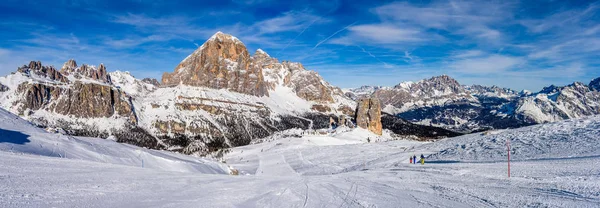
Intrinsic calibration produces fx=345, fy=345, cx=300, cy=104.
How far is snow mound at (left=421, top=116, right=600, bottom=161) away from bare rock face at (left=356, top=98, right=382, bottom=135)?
396 ft

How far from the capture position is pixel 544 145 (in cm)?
3447

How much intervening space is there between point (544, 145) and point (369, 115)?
438ft

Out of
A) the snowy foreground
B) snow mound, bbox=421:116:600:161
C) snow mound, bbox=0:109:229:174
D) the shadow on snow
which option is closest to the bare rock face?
snow mound, bbox=421:116:600:161

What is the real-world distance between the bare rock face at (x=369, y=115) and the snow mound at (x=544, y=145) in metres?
121

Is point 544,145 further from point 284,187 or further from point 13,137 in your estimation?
point 13,137

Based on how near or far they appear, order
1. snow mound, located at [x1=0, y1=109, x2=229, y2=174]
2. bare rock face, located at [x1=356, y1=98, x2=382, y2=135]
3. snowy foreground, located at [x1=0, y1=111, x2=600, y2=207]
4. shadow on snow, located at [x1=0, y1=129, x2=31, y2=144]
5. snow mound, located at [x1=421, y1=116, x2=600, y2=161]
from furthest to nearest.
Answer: bare rock face, located at [x1=356, y1=98, x2=382, y2=135], snow mound, located at [x1=421, y1=116, x2=600, y2=161], snow mound, located at [x1=0, y1=109, x2=229, y2=174], shadow on snow, located at [x1=0, y1=129, x2=31, y2=144], snowy foreground, located at [x1=0, y1=111, x2=600, y2=207]

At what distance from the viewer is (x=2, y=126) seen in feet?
104

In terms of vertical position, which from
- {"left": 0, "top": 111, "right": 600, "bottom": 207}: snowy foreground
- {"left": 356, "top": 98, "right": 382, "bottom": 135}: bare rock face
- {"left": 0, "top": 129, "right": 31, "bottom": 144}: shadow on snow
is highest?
{"left": 356, "top": 98, "right": 382, "bottom": 135}: bare rock face

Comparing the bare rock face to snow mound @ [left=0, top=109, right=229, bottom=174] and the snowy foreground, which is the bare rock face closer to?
snow mound @ [left=0, top=109, right=229, bottom=174]

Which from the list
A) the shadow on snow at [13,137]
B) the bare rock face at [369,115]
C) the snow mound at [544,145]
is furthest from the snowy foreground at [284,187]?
the bare rock face at [369,115]

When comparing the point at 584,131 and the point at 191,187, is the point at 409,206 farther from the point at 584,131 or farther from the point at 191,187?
the point at 584,131

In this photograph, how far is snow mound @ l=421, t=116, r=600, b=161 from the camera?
29.8 metres

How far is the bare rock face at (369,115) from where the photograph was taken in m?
166

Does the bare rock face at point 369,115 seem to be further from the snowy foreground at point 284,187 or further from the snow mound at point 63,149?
the snowy foreground at point 284,187
